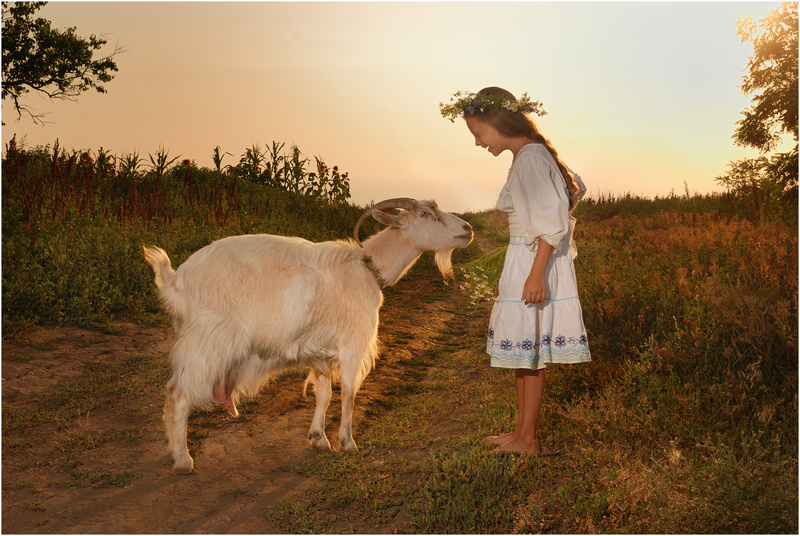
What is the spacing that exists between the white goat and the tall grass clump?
3316mm

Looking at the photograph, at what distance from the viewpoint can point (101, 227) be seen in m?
10.3

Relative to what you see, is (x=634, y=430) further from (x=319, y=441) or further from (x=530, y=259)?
(x=319, y=441)

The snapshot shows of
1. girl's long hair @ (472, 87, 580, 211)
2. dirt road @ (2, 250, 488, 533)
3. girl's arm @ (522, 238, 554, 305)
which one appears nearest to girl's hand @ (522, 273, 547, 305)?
girl's arm @ (522, 238, 554, 305)

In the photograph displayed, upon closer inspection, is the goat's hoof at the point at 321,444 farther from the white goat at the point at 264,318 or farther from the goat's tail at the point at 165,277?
the goat's tail at the point at 165,277

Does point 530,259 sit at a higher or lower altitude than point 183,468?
higher

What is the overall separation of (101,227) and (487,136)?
25.7 feet

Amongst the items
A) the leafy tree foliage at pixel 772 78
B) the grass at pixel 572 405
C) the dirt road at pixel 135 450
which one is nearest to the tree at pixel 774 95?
the leafy tree foliage at pixel 772 78

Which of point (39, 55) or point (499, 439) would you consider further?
point (39, 55)

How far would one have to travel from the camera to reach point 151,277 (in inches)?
352

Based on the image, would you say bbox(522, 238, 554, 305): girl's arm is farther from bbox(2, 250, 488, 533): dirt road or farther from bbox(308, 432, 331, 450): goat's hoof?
bbox(308, 432, 331, 450): goat's hoof

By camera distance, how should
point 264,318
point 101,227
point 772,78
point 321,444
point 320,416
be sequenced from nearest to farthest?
point 264,318, point 321,444, point 320,416, point 101,227, point 772,78

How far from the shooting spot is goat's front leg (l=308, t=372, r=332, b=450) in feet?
17.2

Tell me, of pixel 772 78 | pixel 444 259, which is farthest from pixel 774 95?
pixel 444 259

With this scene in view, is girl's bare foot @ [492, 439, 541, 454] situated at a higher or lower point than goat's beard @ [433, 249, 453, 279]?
lower
